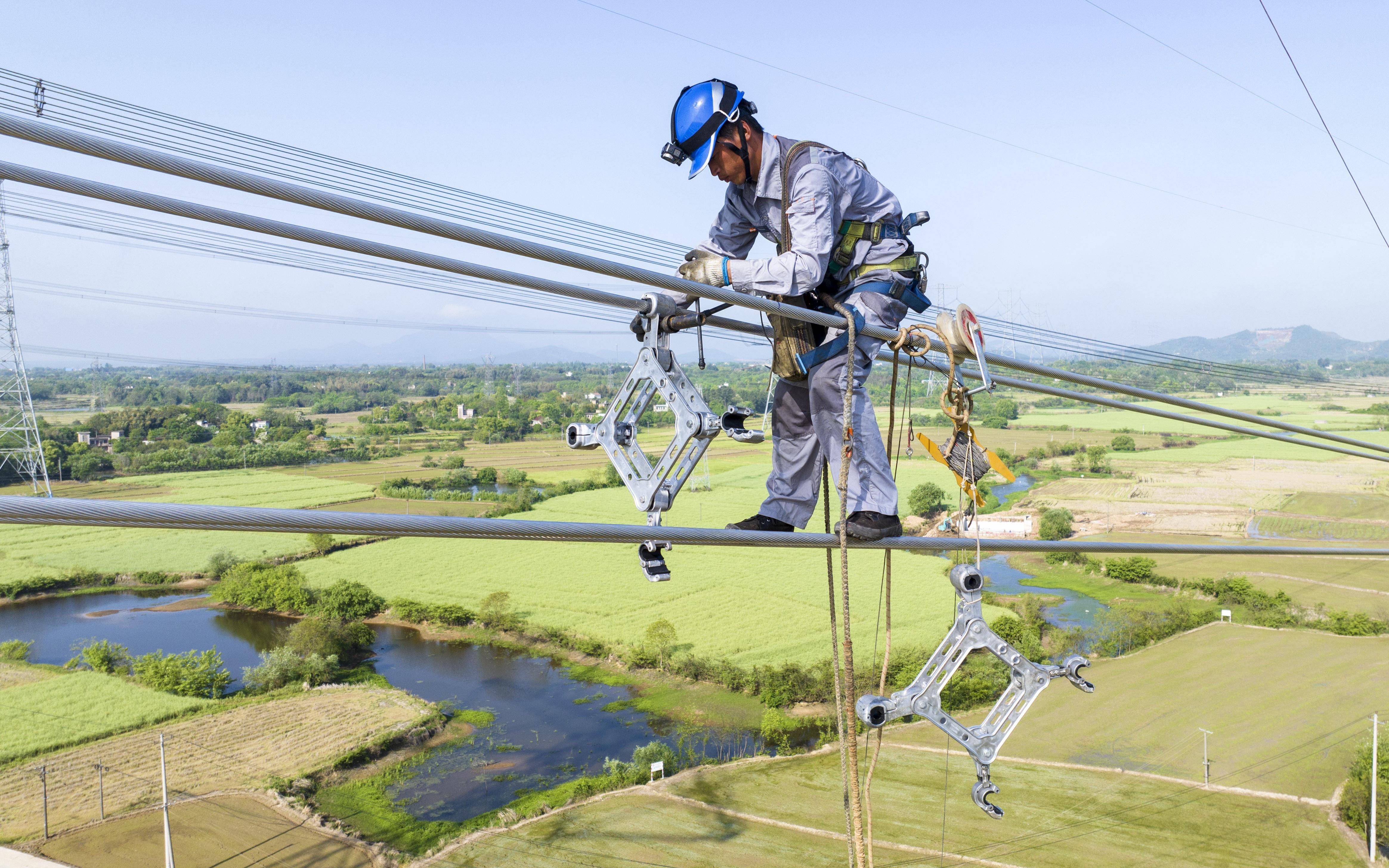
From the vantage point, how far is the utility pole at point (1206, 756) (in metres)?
27.0

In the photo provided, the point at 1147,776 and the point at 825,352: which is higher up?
the point at 825,352

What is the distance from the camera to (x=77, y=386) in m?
58.5

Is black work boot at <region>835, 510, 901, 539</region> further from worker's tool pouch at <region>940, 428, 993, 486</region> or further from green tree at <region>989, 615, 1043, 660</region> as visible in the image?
green tree at <region>989, 615, 1043, 660</region>

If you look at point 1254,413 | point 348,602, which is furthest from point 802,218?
point 1254,413

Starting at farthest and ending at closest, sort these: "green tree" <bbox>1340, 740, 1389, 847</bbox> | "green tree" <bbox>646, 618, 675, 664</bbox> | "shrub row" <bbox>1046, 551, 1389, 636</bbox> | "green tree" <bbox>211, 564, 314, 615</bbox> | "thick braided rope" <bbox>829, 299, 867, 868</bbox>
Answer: "green tree" <bbox>211, 564, 314, 615</bbox> → "shrub row" <bbox>1046, 551, 1389, 636</bbox> → "green tree" <bbox>646, 618, 675, 664</bbox> → "green tree" <bbox>1340, 740, 1389, 847</bbox> → "thick braided rope" <bbox>829, 299, 867, 868</bbox>

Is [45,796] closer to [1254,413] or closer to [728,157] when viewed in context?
[728,157]

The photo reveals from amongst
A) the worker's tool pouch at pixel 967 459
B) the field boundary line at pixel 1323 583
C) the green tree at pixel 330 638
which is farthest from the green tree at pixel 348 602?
the field boundary line at pixel 1323 583

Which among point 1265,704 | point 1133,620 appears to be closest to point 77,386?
point 1133,620

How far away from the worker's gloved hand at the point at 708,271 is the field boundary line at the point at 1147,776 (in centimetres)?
2419

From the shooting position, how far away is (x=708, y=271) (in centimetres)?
345

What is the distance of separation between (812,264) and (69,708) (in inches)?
1708

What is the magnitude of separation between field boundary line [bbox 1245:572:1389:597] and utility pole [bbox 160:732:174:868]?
5368cm

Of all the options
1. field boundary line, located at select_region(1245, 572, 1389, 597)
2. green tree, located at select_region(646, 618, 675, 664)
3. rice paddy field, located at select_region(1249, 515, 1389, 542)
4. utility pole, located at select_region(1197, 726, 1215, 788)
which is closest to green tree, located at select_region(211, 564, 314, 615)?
green tree, located at select_region(646, 618, 675, 664)

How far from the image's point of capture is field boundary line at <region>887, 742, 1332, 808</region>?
25750 mm
